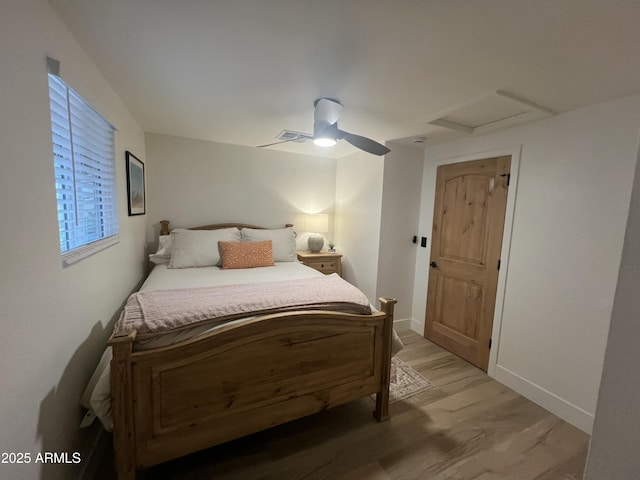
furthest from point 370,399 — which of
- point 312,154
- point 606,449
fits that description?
point 312,154

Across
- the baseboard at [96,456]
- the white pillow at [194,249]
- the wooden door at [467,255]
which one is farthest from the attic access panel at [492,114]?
the baseboard at [96,456]

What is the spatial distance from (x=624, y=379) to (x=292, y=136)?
2.84 meters

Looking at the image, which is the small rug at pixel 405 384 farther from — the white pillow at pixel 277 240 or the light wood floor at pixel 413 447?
the white pillow at pixel 277 240

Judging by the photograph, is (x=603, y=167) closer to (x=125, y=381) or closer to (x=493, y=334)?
(x=493, y=334)

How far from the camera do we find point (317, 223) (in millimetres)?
3654

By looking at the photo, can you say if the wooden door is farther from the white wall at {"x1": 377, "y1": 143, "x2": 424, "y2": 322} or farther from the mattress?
the mattress

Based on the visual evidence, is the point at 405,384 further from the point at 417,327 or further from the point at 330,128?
the point at 330,128

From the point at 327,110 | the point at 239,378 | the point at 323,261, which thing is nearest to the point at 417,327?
the point at 323,261

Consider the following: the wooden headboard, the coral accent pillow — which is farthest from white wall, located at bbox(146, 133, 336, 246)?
the coral accent pillow

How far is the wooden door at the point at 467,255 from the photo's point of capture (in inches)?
93.8

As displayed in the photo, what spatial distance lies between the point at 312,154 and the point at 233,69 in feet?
7.34

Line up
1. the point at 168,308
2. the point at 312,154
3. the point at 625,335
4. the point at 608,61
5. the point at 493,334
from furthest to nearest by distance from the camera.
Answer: the point at 312,154 → the point at 493,334 → the point at 168,308 → the point at 608,61 → the point at 625,335

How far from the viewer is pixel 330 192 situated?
3.94 meters

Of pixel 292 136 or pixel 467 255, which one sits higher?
pixel 292 136
